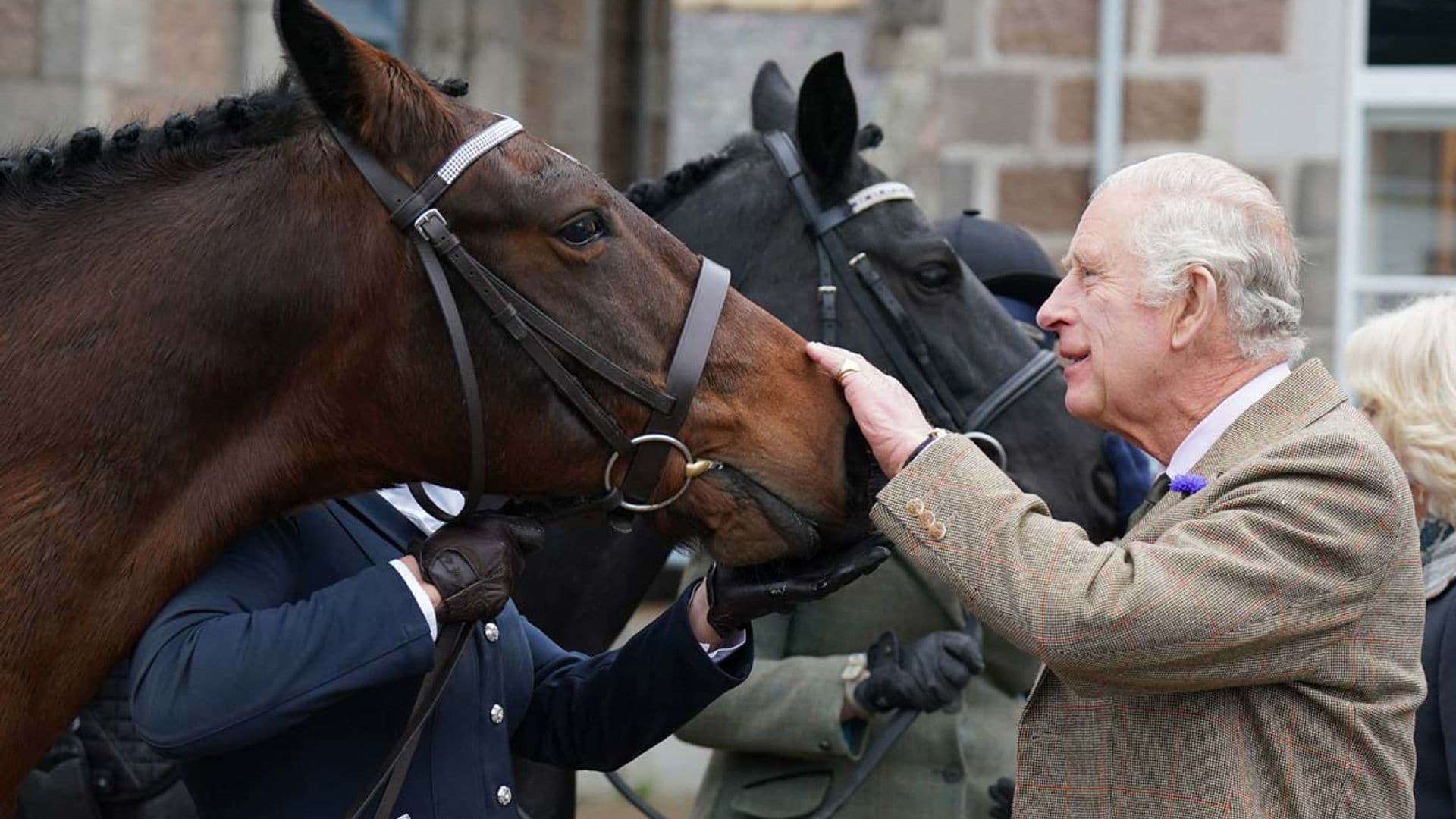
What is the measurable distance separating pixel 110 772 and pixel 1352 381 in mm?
2133

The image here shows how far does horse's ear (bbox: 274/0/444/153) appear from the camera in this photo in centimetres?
193

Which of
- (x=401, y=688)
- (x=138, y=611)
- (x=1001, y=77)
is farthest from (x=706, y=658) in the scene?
(x=1001, y=77)

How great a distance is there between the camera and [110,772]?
2598mm

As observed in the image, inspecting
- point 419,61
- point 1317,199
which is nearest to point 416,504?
point 1317,199

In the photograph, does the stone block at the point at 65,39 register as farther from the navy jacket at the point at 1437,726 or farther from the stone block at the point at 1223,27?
the navy jacket at the point at 1437,726

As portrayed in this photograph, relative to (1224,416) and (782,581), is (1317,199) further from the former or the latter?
(782,581)

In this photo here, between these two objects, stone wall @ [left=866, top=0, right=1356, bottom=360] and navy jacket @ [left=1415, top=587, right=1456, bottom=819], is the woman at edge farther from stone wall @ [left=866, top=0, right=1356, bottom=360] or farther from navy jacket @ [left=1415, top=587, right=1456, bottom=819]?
stone wall @ [left=866, top=0, right=1356, bottom=360]

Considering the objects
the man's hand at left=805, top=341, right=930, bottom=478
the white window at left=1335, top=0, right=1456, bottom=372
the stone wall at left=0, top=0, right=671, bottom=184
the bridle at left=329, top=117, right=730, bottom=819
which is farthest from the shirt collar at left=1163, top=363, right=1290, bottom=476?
the white window at left=1335, top=0, right=1456, bottom=372

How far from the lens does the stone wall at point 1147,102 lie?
502 centimetres

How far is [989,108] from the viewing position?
5152mm

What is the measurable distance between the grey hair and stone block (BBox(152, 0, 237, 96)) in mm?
3863

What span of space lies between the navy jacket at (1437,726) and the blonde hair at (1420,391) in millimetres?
291

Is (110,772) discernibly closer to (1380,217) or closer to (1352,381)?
(1352,381)

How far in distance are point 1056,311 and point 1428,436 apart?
975mm
